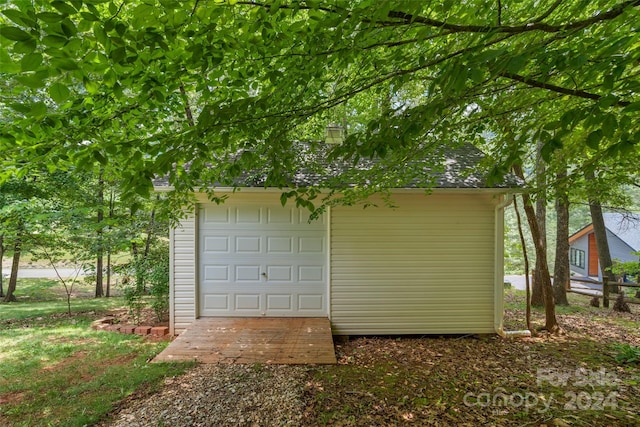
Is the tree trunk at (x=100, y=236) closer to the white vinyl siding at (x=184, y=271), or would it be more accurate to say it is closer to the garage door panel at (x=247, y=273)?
the white vinyl siding at (x=184, y=271)

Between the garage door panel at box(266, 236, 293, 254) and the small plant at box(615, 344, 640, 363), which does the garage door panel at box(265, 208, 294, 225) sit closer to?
the garage door panel at box(266, 236, 293, 254)

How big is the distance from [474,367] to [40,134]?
548 cm

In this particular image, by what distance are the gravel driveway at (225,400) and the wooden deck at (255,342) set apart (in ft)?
→ 0.76

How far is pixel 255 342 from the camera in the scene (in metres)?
4.71

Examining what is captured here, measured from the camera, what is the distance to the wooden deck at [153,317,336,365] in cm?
420

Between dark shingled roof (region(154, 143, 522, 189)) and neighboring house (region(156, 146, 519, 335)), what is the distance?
0.80ft

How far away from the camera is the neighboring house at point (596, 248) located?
1564 centimetres

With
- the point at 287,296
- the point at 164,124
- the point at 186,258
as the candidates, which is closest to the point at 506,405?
the point at 287,296

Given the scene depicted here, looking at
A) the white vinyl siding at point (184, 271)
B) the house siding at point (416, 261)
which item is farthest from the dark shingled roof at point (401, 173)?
the white vinyl siding at point (184, 271)

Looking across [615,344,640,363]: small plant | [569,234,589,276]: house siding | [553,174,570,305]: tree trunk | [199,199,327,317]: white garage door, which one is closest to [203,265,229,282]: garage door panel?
[199,199,327,317]: white garage door

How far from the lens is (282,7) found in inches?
71.7

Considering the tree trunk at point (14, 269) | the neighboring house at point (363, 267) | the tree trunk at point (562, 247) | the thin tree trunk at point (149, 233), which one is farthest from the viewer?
the tree trunk at point (562, 247)

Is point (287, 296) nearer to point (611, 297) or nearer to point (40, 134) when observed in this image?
point (40, 134)

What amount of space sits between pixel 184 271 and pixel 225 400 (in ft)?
→ 10.1
